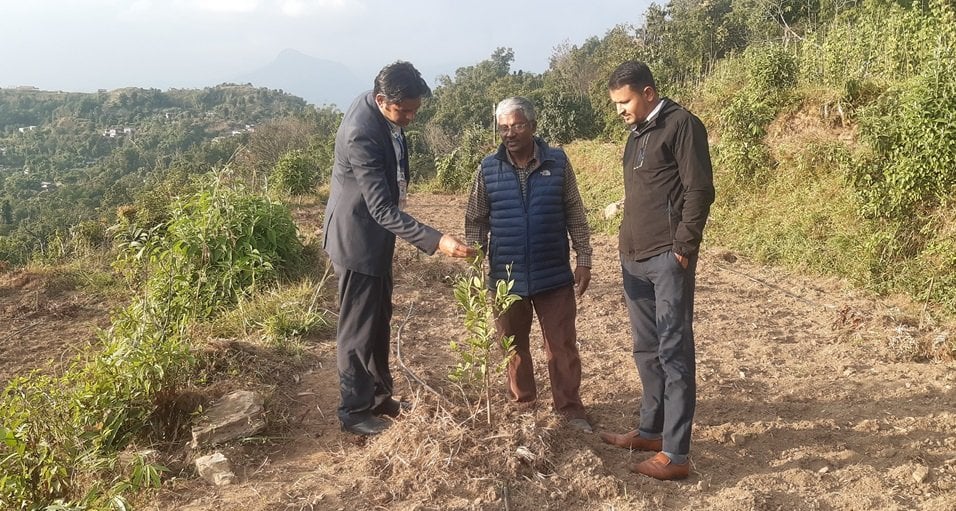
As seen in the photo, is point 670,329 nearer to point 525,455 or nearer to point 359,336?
point 525,455

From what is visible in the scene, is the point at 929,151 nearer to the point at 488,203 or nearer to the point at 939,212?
the point at 939,212

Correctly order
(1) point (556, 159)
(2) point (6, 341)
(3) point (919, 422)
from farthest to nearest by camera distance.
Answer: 1. (2) point (6, 341)
2. (3) point (919, 422)
3. (1) point (556, 159)

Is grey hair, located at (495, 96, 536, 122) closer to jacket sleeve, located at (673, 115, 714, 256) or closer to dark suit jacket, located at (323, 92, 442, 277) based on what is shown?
dark suit jacket, located at (323, 92, 442, 277)

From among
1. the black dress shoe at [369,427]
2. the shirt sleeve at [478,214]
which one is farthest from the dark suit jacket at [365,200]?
the black dress shoe at [369,427]

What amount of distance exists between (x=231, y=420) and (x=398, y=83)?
1.91 m

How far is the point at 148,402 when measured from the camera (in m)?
3.16

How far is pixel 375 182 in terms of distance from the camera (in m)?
2.90

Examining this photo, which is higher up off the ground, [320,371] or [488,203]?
[488,203]

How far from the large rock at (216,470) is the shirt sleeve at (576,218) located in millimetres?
1991

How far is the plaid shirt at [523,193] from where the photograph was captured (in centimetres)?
318

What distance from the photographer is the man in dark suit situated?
9.52ft

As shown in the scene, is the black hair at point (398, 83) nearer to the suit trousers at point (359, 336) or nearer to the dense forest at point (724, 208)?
the suit trousers at point (359, 336)

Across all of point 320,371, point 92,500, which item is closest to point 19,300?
point 320,371

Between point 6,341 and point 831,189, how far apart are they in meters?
8.45
